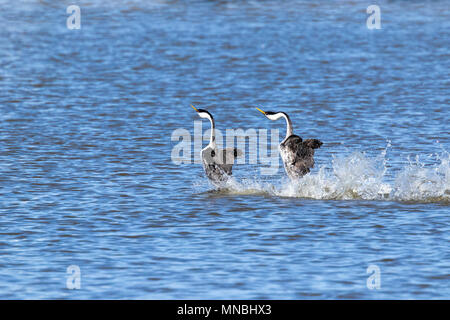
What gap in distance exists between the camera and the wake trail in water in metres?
17.9

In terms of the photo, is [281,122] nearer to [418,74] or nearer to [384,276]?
[418,74]

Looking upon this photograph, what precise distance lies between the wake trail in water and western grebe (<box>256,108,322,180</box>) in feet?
0.58

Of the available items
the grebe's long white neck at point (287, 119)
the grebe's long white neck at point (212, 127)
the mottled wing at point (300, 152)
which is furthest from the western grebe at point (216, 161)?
the mottled wing at point (300, 152)

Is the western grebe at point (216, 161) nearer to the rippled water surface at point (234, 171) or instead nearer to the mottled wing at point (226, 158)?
the mottled wing at point (226, 158)

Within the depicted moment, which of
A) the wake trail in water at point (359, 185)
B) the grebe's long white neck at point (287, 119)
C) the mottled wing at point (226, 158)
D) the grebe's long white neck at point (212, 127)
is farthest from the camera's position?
the mottled wing at point (226, 158)

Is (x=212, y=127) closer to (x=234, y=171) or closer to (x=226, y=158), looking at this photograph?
(x=226, y=158)

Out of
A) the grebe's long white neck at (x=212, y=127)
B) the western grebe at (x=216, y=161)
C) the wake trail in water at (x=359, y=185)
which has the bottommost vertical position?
the wake trail in water at (x=359, y=185)

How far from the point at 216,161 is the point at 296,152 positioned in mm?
1529

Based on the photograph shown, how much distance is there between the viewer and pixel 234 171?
68.2 ft

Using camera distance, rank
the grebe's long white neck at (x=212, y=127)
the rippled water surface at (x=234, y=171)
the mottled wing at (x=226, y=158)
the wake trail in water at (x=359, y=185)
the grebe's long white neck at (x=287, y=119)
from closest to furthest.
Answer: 1. the rippled water surface at (x=234, y=171)
2. the wake trail in water at (x=359, y=185)
3. the grebe's long white neck at (x=287, y=119)
4. the grebe's long white neck at (x=212, y=127)
5. the mottled wing at (x=226, y=158)

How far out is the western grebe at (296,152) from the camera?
18219 millimetres

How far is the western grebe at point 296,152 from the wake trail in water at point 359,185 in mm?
177

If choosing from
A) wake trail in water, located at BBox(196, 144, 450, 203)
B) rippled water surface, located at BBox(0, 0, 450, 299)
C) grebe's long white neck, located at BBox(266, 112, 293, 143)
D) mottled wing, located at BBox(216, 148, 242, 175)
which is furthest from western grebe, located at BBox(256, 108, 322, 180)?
mottled wing, located at BBox(216, 148, 242, 175)
